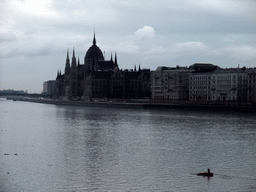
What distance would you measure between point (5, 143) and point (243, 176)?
27049 millimetres

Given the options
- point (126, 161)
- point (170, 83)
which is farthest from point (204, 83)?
point (126, 161)

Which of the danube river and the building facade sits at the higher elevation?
the building facade

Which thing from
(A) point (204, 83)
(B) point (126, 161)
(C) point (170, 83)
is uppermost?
(C) point (170, 83)

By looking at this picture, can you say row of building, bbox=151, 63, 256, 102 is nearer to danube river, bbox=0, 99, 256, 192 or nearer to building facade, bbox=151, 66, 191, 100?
building facade, bbox=151, 66, 191, 100

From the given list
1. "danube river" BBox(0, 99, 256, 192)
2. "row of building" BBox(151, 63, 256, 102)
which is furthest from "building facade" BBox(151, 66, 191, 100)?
"danube river" BBox(0, 99, 256, 192)

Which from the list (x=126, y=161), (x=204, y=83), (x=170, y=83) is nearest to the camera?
(x=126, y=161)

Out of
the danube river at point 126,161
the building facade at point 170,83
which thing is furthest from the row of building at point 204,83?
the danube river at point 126,161

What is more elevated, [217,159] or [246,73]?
[246,73]

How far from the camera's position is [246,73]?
152375 mm

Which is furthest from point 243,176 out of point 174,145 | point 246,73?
point 246,73

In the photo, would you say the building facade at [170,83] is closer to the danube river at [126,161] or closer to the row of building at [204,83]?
the row of building at [204,83]

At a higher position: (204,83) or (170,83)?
(170,83)

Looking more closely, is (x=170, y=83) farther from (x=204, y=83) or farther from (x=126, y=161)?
(x=126, y=161)

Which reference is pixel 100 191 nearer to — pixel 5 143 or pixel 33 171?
pixel 33 171
